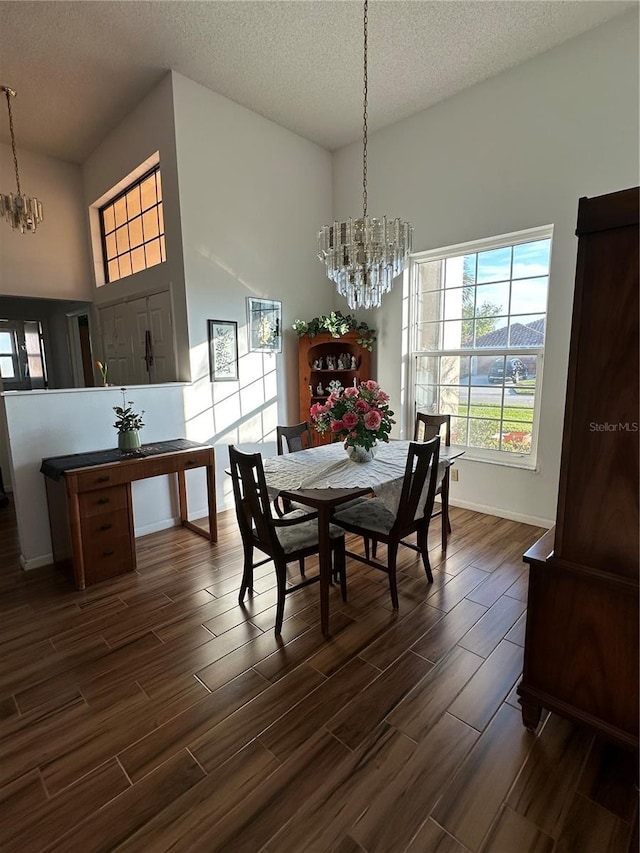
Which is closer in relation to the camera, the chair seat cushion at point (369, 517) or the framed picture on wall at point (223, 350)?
the chair seat cushion at point (369, 517)

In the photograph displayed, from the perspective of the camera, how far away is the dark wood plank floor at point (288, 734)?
1.32m

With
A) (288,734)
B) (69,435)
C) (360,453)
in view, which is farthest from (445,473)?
(69,435)

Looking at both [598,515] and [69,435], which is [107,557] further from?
[598,515]

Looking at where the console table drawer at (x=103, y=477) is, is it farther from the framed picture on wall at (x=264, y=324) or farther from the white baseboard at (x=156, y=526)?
the framed picture on wall at (x=264, y=324)

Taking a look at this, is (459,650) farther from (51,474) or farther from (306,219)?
(306,219)

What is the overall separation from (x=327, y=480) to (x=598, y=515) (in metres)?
1.36

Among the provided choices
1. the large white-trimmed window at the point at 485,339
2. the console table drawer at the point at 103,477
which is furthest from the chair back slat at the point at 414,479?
the console table drawer at the point at 103,477

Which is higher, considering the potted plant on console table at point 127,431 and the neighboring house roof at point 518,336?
the neighboring house roof at point 518,336

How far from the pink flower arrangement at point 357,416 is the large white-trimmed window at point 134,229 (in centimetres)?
247

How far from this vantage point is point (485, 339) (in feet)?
12.7

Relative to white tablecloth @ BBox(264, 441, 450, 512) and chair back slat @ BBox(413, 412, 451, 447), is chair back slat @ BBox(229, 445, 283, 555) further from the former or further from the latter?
chair back slat @ BBox(413, 412, 451, 447)

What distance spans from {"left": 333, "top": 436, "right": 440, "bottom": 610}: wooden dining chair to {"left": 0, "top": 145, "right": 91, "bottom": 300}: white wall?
15.4 feet

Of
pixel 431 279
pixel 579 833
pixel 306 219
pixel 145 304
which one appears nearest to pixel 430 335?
pixel 431 279

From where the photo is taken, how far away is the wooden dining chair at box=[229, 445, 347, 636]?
2129 mm
